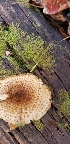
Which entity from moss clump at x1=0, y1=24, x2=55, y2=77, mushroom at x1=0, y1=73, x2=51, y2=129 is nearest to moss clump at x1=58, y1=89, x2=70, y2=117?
mushroom at x1=0, y1=73, x2=51, y2=129

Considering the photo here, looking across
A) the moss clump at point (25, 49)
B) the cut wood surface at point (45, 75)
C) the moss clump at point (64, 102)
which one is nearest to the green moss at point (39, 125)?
the cut wood surface at point (45, 75)

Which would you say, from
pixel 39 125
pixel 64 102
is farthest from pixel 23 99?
pixel 64 102

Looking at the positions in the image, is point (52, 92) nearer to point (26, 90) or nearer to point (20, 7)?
point (26, 90)

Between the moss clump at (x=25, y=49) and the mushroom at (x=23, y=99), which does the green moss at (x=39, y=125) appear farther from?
the moss clump at (x=25, y=49)

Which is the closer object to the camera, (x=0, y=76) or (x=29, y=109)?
(x=29, y=109)

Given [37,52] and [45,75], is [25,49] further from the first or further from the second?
[45,75]

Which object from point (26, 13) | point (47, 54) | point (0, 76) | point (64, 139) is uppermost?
point (26, 13)

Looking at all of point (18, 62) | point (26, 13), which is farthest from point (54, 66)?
point (26, 13)

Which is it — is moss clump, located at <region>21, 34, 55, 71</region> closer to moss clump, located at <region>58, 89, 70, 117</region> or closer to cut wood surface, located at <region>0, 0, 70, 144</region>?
cut wood surface, located at <region>0, 0, 70, 144</region>
